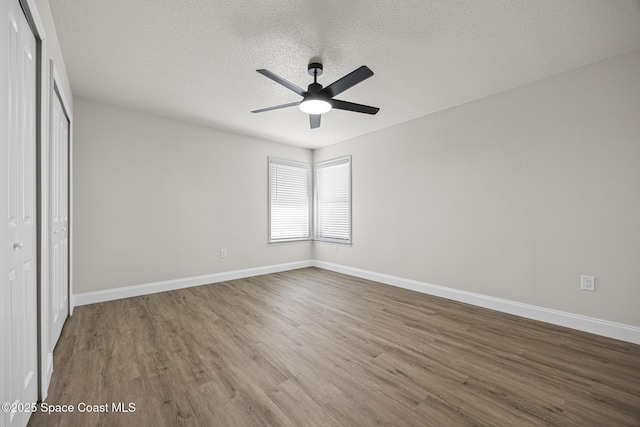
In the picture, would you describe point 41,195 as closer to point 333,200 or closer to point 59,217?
point 59,217

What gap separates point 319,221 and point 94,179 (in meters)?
3.71

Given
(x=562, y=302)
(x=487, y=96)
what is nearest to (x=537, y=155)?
(x=487, y=96)

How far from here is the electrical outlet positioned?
2623 millimetres

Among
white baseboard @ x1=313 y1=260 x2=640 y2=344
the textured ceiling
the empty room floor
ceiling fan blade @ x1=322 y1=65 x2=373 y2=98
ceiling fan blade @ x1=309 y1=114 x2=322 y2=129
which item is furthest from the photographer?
ceiling fan blade @ x1=309 y1=114 x2=322 y2=129

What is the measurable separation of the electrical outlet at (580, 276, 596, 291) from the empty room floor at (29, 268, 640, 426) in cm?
43

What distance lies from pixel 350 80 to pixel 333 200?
3281 millimetres

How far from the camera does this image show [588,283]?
2652 millimetres

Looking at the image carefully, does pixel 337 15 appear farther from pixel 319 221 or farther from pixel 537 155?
pixel 319 221

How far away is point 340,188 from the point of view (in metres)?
5.31

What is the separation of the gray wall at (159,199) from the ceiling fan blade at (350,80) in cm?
273

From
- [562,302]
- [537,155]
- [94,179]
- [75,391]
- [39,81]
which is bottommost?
[75,391]

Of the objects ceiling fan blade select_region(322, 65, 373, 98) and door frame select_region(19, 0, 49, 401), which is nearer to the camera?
door frame select_region(19, 0, 49, 401)

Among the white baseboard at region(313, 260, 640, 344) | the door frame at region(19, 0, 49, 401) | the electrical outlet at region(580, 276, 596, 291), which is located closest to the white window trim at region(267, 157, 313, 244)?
the white baseboard at region(313, 260, 640, 344)

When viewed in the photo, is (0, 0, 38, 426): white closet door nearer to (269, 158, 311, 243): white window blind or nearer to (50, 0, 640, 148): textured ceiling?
(50, 0, 640, 148): textured ceiling
